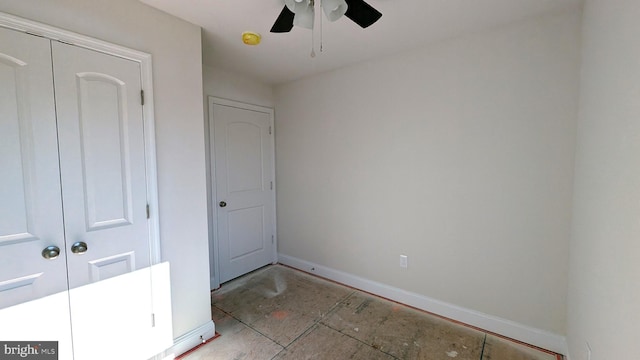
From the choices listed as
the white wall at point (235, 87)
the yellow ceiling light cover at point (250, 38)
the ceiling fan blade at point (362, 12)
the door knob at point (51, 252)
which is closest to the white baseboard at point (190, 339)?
the door knob at point (51, 252)

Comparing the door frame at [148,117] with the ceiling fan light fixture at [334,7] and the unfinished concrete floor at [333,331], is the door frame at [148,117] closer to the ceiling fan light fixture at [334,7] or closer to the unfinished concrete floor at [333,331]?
the unfinished concrete floor at [333,331]

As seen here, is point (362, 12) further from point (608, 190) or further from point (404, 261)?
point (404, 261)

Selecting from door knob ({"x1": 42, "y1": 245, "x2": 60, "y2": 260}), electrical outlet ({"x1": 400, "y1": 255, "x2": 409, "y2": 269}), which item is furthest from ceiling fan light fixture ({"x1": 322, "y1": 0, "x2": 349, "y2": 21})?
electrical outlet ({"x1": 400, "y1": 255, "x2": 409, "y2": 269})

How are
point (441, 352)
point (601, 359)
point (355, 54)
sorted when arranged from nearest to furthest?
point (601, 359), point (441, 352), point (355, 54)

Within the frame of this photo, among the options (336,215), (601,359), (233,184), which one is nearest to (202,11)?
(233,184)

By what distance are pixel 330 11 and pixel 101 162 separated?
5.29ft

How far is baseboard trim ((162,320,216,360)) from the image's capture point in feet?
6.07

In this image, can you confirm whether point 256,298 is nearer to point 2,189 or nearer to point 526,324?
point 2,189

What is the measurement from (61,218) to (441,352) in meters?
2.63

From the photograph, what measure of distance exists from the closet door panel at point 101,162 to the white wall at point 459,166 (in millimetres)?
1881

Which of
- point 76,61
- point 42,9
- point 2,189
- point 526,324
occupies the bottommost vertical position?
point 526,324

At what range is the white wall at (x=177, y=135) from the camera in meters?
1.62

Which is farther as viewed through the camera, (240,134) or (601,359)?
(240,134)

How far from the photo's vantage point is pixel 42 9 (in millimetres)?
1331
